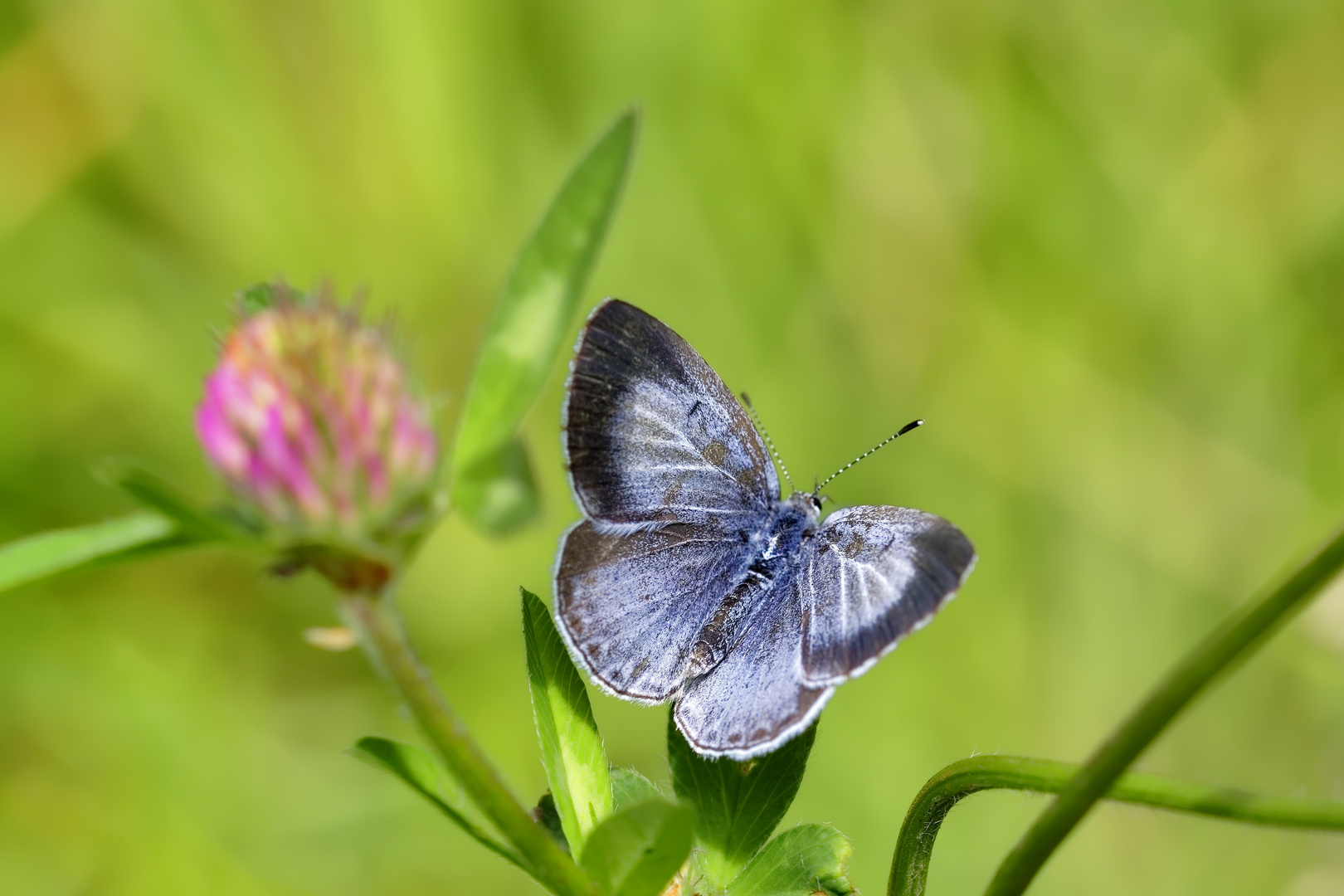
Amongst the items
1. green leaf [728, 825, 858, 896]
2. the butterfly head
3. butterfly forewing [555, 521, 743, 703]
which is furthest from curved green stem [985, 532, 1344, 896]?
the butterfly head

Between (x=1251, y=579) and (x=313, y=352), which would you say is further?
(x=1251, y=579)

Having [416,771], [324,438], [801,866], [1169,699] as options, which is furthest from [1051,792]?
[324,438]

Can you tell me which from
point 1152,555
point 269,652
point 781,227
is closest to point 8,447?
point 269,652

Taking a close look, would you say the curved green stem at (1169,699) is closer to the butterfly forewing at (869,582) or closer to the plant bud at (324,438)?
the butterfly forewing at (869,582)

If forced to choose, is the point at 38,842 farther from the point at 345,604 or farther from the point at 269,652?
the point at 345,604

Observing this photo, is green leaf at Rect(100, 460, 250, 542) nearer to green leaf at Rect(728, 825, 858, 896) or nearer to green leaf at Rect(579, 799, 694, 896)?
green leaf at Rect(579, 799, 694, 896)

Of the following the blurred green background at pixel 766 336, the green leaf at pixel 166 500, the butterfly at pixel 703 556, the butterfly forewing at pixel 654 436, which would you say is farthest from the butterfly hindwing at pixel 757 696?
the blurred green background at pixel 766 336
